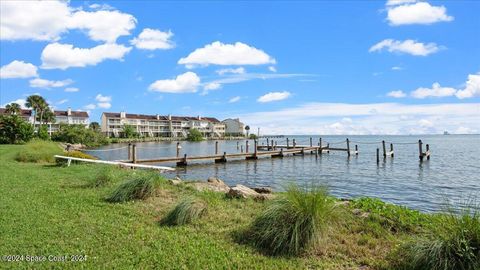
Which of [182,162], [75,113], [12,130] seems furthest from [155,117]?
[182,162]

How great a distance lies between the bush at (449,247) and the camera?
4.04 m

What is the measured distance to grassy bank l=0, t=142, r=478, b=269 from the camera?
460cm

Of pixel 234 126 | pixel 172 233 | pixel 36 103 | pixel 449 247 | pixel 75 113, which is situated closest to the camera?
pixel 449 247

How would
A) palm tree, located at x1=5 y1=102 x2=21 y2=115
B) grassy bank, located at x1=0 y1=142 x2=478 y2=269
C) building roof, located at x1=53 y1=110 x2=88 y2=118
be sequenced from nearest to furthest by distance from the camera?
grassy bank, located at x1=0 y1=142 x2=478 y2=269 → palm tree, located at x1=5 y1=102 x2=21 y2=115 → building roof, located at x1=53 y1=110 x2=88 y2=118

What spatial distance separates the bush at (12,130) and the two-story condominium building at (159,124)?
51448mm

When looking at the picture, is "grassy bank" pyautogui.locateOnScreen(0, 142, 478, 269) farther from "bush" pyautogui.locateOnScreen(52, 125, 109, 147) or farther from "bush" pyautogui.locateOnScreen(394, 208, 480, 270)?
"bush" pyautogui.locateOnScreen(52, 125, 109, 147)

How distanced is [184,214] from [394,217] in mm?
3974

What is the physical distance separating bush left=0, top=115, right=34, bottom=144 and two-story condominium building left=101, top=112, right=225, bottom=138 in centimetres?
5145

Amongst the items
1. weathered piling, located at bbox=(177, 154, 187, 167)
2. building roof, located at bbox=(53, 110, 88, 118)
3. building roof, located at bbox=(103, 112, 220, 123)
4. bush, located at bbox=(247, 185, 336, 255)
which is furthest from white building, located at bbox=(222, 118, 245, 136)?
bush, located at bbox=(247, 185, 336, 255)

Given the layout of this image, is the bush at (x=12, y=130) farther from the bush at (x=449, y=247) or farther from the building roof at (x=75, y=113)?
the building roof at (x=75, y=113)

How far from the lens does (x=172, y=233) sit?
18.9 feet

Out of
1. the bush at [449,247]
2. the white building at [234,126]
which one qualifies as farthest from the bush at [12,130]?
the white building at [234,126]

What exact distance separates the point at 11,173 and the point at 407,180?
2006cm

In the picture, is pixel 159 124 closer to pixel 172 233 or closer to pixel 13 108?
pixel 13 108
